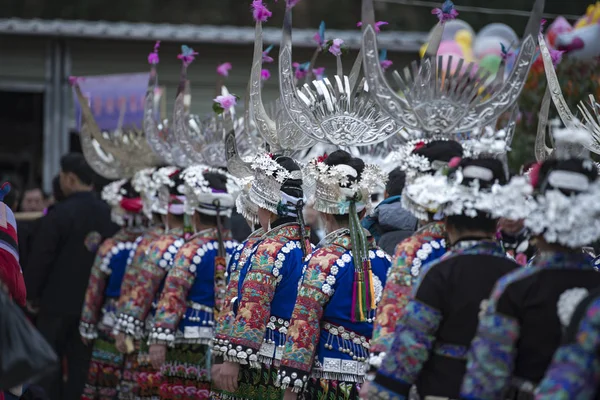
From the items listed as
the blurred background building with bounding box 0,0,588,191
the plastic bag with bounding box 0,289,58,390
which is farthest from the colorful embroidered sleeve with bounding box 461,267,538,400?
the blurred background building with bounding box 0,0,588,191

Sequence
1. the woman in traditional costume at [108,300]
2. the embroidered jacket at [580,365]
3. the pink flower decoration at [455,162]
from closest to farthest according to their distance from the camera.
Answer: the embroidered jacket at [580,365], the pink flower decoration at [455,162], the woman in traditional costume at [108,300]

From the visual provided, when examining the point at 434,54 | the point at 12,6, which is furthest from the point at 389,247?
the point at 12,6

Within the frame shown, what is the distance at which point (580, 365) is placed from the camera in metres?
3.45

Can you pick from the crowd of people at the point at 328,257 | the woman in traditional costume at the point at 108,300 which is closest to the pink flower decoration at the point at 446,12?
the crowd of people at the point at 328,257

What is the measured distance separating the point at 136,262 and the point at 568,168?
5.44 m

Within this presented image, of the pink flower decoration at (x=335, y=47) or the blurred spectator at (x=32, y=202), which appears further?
the blurred spectator at (x=32, y=202)

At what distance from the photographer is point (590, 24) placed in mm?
11641

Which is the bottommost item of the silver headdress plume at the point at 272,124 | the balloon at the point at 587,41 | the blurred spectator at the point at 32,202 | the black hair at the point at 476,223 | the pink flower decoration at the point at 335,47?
the blurred spectator at the point at 32,202

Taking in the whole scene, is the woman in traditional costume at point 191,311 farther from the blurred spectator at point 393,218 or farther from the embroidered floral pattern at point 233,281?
the blurred spectator at point 393,218

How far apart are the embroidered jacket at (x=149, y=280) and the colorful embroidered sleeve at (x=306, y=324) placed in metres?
2.91

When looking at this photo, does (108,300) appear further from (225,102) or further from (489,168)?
(489,168)

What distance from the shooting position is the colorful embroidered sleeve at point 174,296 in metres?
7.56

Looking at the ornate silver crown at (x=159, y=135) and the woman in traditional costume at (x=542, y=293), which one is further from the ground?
the ornate silver crown at (x=159, y=135)

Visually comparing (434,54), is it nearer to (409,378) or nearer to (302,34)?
(409,378)
